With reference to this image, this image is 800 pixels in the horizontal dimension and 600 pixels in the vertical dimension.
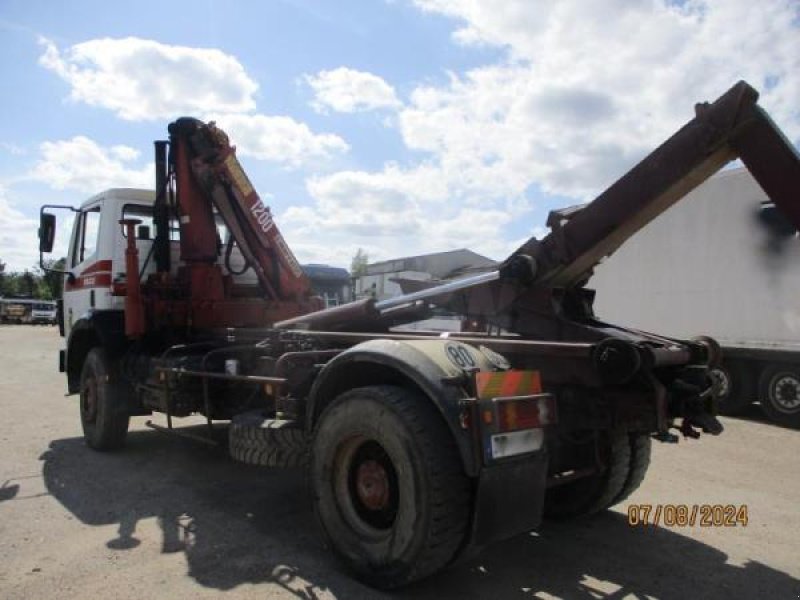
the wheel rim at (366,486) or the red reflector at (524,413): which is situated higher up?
the red reflector at (524,413)

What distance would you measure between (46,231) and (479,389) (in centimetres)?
649

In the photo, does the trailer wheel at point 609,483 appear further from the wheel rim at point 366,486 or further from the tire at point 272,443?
the tire at point 272,443

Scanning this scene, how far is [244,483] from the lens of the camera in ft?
19.2

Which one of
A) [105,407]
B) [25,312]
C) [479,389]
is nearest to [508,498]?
[479,389]

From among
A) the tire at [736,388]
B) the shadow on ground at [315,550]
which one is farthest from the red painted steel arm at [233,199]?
the tire at [736,388]

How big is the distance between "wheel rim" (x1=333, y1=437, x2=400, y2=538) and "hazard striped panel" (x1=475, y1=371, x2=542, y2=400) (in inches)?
29.9

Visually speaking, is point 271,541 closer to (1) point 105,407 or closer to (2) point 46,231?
(1) point 105,407

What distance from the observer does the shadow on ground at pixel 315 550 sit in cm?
369

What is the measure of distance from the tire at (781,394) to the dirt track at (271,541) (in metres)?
3.04

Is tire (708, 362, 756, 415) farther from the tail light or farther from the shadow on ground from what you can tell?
the tail light

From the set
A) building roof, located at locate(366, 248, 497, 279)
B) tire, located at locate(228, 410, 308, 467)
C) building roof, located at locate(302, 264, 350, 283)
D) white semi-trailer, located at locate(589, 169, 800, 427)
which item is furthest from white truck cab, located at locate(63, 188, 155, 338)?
building roof, located at locate(366, 248, 497, 279)

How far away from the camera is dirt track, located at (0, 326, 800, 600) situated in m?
3.69
